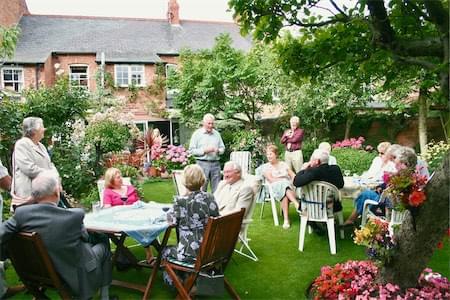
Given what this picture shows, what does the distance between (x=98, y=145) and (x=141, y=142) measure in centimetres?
599

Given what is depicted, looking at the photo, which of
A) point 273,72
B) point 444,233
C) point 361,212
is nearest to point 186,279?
point 444,233

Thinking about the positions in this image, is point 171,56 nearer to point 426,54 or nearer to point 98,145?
point 98,145

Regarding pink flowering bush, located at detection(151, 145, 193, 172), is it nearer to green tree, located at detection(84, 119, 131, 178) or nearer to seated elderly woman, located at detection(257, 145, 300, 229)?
green tree, located at detection(84, 119, 131, 178)

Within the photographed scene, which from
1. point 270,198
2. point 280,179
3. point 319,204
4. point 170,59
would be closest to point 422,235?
point 319,204

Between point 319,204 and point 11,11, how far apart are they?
809 inches

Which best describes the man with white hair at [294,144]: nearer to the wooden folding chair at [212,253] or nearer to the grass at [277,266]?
the grass at [277,266]

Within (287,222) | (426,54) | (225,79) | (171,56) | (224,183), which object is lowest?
(287,222)

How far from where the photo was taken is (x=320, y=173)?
539 centimetres

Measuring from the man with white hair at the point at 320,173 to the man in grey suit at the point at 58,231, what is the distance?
2901 mm

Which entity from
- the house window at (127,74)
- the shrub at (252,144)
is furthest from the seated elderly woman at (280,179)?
the house window at (127,74)

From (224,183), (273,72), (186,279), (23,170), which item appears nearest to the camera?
(186,279)

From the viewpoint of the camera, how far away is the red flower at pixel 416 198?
9.82 ft

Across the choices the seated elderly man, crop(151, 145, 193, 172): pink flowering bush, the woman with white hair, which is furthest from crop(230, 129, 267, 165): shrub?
the woman with white hair

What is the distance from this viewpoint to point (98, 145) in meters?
9.08
